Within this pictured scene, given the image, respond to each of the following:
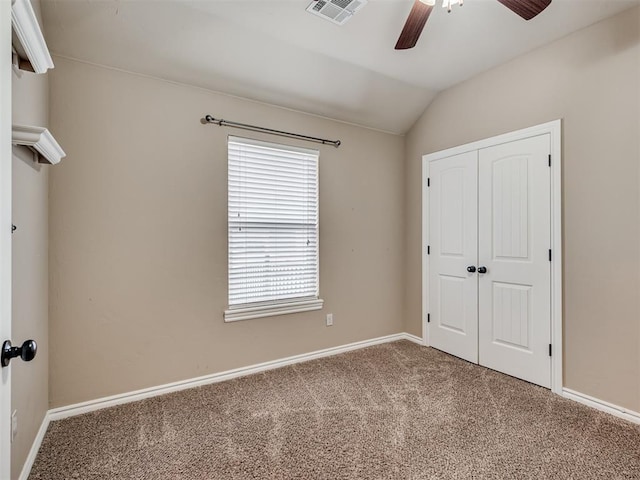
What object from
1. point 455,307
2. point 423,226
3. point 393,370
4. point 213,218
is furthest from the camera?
point 423,226

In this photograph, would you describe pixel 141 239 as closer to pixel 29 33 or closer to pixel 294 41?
pixel 29 33

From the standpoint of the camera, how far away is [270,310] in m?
3.08

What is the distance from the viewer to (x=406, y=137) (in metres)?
3.96

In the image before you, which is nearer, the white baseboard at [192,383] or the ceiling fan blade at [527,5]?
the ceiling fan blade at [527,5]

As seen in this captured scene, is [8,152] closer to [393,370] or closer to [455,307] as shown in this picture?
[393,370]

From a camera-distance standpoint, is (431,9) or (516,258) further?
(516,258)

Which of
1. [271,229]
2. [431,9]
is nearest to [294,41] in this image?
[431,9]

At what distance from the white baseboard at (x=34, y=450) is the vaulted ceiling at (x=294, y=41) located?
2406 mm

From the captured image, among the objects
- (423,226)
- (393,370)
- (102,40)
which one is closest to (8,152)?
(102,40)

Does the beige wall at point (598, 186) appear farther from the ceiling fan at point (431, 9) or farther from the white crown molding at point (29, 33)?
the white crown molding at point (29, 33)

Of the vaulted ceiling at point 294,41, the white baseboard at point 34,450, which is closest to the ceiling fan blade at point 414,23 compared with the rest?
the vaulted ceiling at point 294,41

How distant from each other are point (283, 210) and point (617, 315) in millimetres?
2672

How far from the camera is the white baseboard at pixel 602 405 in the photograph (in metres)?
2.23

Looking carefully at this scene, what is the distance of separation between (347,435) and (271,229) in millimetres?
1781
